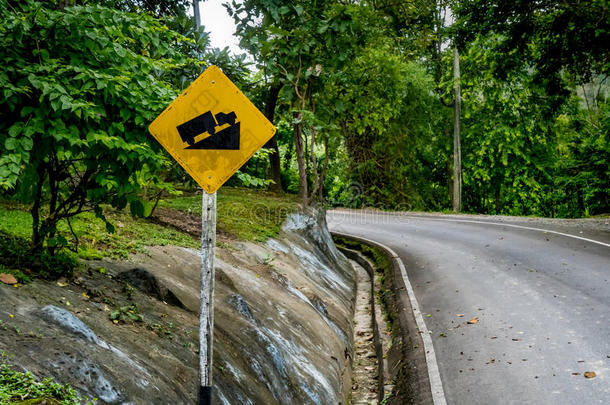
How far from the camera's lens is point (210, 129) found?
3.46 meters

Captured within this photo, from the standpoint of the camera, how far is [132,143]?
13.2 ft

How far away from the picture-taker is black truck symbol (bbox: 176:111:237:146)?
3.46 meters

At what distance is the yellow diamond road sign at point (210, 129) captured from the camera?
3457 mm

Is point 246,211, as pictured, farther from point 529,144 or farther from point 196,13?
point 529,144

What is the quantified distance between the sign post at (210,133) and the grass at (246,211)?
6.46 meters

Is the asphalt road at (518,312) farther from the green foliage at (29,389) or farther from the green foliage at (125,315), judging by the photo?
the green foliage at (29,389)

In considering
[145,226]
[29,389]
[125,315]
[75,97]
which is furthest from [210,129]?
[145,226]

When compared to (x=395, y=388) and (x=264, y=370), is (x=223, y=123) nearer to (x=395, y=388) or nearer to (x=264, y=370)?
(x=264, y=370)

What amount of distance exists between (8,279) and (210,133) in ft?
7.18

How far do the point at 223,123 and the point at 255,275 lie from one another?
4701 mm

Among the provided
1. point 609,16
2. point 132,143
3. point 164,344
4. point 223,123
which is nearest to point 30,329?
point 164,344

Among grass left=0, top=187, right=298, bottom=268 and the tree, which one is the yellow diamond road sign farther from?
grass left=0, top=187, right=298, bottom=268

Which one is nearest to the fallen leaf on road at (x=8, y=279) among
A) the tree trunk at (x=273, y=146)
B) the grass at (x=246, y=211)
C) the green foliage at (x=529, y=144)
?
the grass at (x=246, y=211)

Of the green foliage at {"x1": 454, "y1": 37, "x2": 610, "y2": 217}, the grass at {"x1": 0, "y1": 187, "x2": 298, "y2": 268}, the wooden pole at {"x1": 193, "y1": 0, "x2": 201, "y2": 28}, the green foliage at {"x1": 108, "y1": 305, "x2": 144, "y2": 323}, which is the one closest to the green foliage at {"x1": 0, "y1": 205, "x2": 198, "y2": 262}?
the grass at {"x1": 0, "y1": 187, "x2": 298, "y2": 268}
